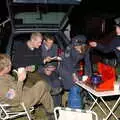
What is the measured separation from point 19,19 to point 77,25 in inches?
231

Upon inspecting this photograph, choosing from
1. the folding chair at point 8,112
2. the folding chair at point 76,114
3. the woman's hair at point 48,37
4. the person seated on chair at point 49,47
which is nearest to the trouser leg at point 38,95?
the folding chair at point 8,112

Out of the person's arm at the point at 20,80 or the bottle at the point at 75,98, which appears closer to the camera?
the person's arm at the point at 20,80

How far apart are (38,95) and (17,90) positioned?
0.42 meters

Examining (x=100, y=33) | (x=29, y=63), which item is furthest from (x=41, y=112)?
(x=100, y=33)

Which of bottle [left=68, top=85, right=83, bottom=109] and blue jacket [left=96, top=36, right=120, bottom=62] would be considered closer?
bottle [left=68, top=85, right=83, bottom=109]

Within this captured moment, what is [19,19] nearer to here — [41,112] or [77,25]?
[41,112]

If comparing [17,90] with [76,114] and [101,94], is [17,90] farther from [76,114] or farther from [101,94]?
[101,94]

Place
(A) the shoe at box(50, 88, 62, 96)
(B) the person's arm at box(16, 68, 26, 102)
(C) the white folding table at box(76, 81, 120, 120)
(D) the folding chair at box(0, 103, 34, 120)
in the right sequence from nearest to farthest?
(B) the person's arm at box(16, 68, 26, 102) < (D) the folding chair at box(0, 103, 34, 120) < (C) the white folding table at box(76, 81, 120, 120) < (A) the shoe at box(50, 88, 62, 96)

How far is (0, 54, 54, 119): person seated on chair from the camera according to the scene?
605cm

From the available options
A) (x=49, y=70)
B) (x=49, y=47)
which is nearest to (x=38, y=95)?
(x=49, y=70)

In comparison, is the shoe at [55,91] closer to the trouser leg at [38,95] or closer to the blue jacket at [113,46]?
the trouser leg at [38,95]

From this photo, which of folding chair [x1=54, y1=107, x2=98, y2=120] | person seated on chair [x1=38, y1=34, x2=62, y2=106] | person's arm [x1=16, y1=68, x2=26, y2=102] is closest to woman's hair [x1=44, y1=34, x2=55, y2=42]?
person seated on chair [x1=38, y1=34, x2=62, y2=106]

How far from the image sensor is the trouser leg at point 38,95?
6289 mm

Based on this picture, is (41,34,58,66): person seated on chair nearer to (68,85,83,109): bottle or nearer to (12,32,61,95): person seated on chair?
(12,32,61,95): person seated on chair
